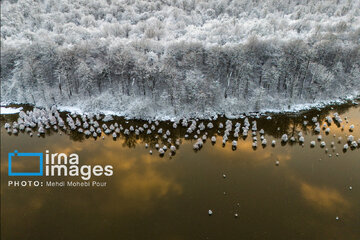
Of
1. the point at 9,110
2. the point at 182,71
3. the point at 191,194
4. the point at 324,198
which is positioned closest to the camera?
the point at 324,198

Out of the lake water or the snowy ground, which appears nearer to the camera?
the lake water

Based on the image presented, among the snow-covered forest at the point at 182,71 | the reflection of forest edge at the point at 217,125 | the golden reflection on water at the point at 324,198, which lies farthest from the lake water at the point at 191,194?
the snow-covered forest at the point at 182,71

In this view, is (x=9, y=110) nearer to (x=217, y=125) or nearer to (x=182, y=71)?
(x=182, y=71)

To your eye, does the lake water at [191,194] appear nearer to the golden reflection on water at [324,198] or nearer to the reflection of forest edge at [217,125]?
the golden reflection on water at [324,198]

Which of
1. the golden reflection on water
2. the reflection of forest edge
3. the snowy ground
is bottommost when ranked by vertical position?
the golden reflection on water

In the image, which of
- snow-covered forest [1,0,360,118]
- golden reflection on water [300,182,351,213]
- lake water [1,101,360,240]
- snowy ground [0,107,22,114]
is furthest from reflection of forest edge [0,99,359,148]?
golden reflection on water [300,182,351,213]

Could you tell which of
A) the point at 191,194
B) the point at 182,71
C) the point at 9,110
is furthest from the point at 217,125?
the point at 9,110

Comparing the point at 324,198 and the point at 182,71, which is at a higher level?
the point at 182,71

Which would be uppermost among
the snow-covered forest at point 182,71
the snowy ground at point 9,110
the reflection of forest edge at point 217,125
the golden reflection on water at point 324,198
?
the snow-covered forest at point 182,71

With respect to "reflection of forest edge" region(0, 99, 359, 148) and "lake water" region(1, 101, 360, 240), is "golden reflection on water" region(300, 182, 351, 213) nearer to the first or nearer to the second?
"lake water" region(1, 101, 360, 240)
